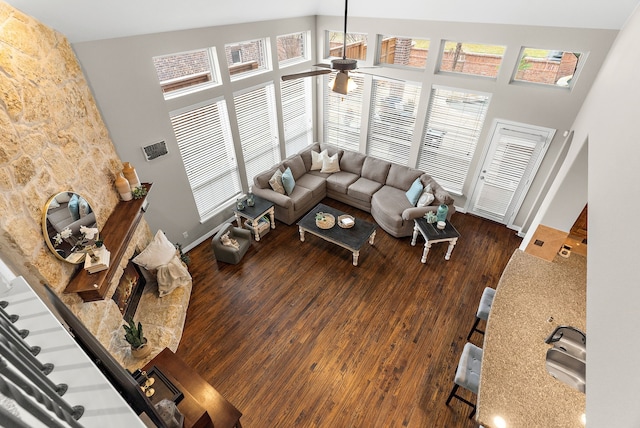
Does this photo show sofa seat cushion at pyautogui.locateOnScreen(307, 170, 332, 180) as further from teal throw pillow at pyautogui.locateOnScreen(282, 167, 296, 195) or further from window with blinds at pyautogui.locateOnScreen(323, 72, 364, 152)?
window with blinds at pyautogui.locateOnScreen(323, 72, 364, 152)

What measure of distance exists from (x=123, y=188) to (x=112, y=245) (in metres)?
0.94

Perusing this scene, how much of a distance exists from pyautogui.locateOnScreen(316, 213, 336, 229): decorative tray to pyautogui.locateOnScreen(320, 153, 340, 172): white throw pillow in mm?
1747

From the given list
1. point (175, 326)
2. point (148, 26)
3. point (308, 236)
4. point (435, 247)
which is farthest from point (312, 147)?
point (175, 326)

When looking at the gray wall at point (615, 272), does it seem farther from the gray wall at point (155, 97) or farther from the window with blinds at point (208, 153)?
the window with blinds at point (208, 153)

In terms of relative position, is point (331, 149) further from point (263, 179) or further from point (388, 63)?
point (388, 63)

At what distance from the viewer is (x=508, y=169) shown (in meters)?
6.04

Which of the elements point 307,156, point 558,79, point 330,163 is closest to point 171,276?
point 307,156

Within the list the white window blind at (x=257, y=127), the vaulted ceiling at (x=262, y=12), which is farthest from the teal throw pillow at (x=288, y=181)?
the vaulted ceiling at (x=262, y=12)

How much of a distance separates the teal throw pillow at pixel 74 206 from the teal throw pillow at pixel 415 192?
5.37m

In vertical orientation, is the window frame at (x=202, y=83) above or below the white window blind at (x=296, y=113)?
above

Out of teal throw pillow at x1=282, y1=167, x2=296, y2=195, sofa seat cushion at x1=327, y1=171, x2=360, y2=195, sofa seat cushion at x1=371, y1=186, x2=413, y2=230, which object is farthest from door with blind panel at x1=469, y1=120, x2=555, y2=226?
teal throw pillow at x1=282, y1=167, x2=296, y2=195

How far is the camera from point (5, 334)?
36.0 inches

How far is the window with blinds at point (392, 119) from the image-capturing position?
21.5 feet

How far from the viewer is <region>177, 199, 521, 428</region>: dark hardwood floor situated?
384 cm
